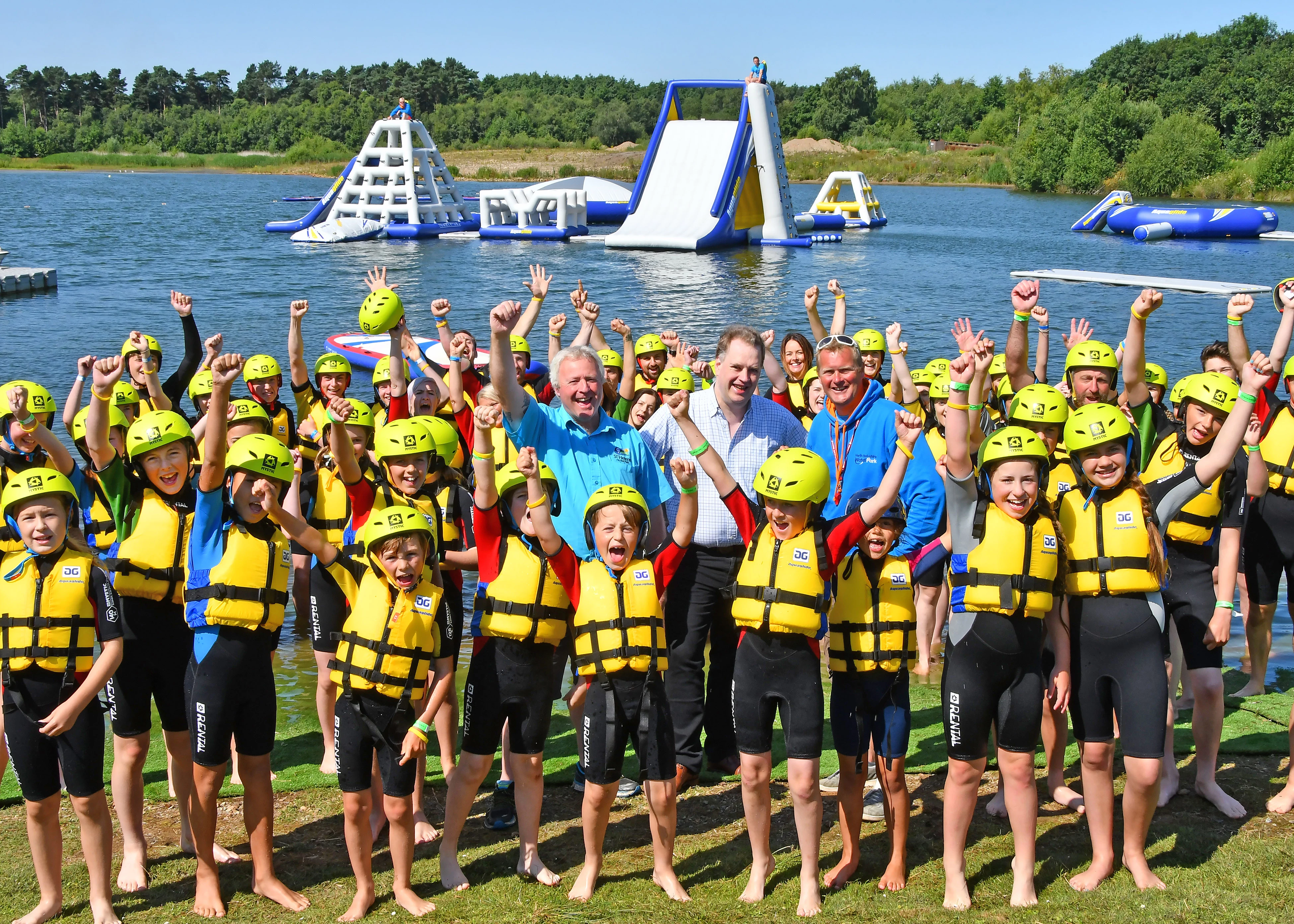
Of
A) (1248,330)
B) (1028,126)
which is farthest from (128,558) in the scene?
(1028,126)

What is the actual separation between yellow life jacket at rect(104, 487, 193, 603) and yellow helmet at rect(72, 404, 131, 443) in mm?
1071

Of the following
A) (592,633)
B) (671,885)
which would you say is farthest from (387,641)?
(671,885)

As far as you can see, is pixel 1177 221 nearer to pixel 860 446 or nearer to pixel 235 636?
pixel 860 446

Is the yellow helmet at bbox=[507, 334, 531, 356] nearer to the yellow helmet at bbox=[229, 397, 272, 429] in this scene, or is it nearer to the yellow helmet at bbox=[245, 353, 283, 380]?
the yellow helmet at bbox=[245, 353, 283, 380]

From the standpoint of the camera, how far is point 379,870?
530 centimetres

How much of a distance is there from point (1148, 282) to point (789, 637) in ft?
115

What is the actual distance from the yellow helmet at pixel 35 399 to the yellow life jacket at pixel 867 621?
4599 millimetres

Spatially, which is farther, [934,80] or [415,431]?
[934,80]

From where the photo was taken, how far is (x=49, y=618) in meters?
4.70

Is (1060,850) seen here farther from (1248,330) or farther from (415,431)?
(1248,330)

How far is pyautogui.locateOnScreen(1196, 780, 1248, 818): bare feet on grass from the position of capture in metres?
5.64

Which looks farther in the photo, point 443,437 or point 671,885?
point 443,437

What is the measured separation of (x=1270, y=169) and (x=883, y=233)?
107ft

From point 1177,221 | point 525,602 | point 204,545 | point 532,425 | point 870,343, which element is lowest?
point 525,602
